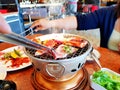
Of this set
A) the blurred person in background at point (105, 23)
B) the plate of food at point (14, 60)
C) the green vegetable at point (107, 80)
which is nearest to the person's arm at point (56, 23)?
the blurred person in background at point (105, 23)

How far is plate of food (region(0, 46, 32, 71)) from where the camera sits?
85cm

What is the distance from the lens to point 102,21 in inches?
54.2

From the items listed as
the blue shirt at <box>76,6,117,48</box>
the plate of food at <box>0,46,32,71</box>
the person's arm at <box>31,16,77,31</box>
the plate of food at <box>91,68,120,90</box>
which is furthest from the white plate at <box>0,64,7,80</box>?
the blue shirt at <box>76,6,117,48</box>

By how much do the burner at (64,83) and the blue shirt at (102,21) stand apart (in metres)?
0.74

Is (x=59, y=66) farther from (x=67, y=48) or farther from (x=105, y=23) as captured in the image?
(x=105, y=23)

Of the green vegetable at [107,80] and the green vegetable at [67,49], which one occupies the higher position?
the green vegetable at [67,49]

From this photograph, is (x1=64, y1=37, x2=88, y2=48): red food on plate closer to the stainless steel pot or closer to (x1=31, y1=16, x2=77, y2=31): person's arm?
the stainless steel pot

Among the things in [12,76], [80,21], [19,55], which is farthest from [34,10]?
[12,76]

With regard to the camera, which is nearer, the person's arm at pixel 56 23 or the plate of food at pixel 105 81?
the plate of food at pixel 105 81

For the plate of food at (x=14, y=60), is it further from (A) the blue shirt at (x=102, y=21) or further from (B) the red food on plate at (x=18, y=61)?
(A) the blue shirt at (x=102, y=21)

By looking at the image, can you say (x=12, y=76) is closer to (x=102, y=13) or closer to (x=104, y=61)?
(x=104, y=61)

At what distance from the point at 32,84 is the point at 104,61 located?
464 mm

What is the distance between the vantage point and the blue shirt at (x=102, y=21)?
4.36 ft

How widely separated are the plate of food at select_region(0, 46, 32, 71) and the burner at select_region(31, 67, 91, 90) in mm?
167
